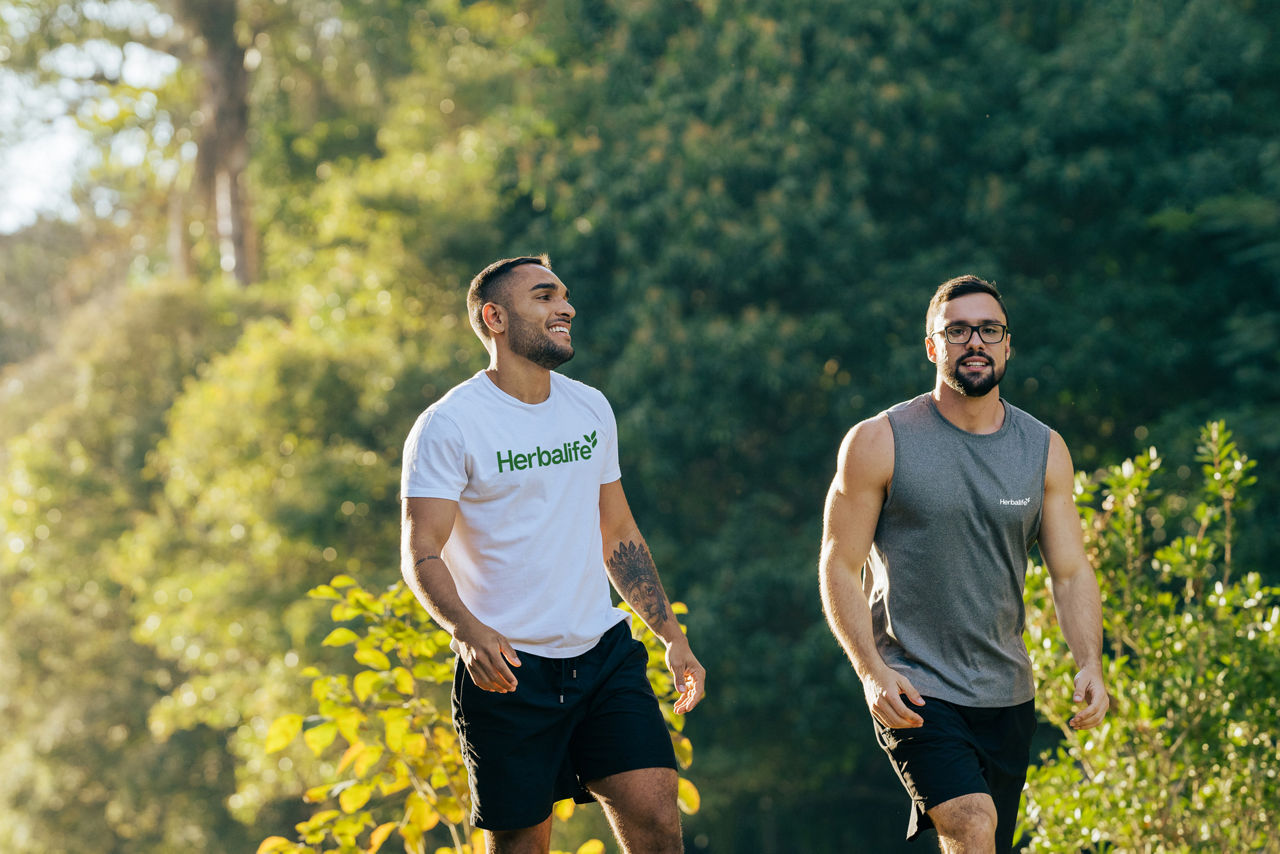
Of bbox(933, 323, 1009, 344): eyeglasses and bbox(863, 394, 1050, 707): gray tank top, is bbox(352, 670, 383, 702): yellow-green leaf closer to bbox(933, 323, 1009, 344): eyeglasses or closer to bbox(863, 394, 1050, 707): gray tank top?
bbox(863, 394, 1050, 707): gray tank top

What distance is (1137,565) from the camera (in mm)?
4781

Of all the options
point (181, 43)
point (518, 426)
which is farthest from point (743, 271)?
point (181, 43)

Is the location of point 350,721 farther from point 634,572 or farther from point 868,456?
point 868,456

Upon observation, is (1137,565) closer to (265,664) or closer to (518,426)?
(518,426)

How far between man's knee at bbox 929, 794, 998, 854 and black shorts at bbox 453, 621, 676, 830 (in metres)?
0.68

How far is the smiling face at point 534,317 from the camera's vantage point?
3.51 metres

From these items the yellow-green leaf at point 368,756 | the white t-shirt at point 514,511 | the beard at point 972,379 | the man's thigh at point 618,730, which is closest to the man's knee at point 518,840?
the man's thigh at point 618,730

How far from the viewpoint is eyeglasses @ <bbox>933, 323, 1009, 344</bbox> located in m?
3.43

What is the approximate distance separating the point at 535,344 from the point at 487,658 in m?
0.84

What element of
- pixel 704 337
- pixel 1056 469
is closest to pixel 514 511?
pixel 1056 469

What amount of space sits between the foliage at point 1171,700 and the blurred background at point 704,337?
896 centimetres

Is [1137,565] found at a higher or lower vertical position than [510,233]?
lower

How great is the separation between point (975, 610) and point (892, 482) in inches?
14.4

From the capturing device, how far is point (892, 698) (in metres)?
3.24
